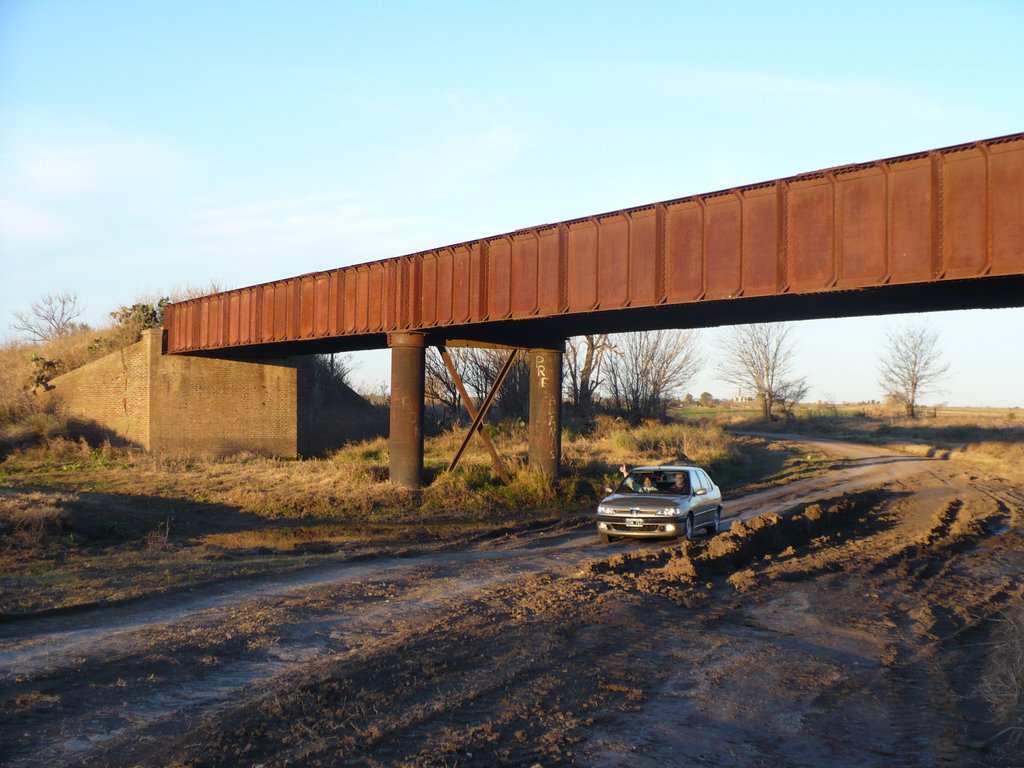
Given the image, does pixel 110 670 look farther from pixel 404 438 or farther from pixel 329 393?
pixel 329 393

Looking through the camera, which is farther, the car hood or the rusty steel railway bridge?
the car hood

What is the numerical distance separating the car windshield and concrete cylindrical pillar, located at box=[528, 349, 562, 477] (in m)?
8.46

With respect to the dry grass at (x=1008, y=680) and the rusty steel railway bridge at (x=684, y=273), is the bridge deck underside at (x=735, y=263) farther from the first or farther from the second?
the dry grass at (x=1008, y=680)

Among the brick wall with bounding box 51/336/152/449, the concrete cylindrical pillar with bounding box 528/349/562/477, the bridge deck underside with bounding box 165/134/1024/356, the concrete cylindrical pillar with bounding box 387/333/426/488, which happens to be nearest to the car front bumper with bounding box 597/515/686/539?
the bridge deck underside with bounding box 165/134/1024/356

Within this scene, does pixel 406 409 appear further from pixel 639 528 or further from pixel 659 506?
pixel 659 506

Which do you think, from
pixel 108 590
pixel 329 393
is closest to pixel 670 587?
pixel 108 590

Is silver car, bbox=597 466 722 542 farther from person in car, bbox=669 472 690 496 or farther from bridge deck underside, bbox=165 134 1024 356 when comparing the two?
bridge deck underside, bbox=165 134 1024 356

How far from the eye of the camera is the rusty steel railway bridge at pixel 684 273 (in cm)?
1494

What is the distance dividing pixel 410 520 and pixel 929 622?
14.4m

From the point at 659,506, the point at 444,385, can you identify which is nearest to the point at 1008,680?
the point at 659,506

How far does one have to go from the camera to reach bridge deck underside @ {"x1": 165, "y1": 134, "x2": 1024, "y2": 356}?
14.8 m

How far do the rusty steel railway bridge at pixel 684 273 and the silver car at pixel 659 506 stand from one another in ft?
13.1

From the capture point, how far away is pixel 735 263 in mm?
17719

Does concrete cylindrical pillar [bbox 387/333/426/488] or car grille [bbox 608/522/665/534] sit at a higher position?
concrete cylindrical pillar [bbox 387/333/426/488]
